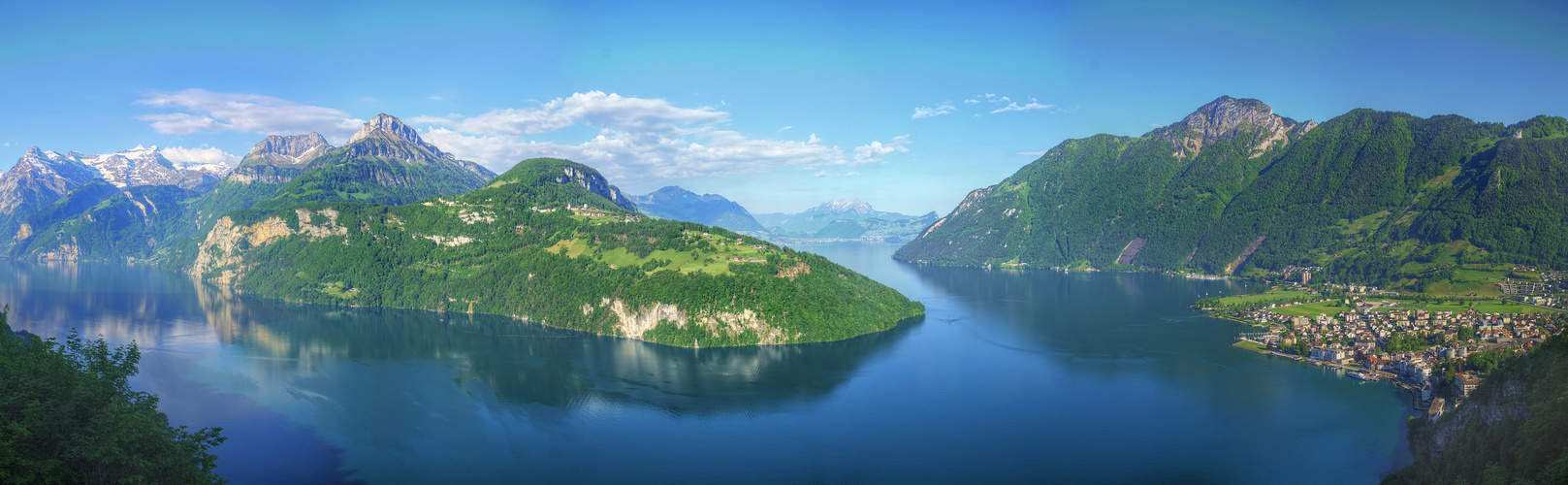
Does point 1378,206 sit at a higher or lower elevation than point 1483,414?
higher

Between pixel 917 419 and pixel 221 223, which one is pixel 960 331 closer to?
pixel 917 419

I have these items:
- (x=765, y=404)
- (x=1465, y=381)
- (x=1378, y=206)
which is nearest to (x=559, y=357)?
(x=765, y=404)

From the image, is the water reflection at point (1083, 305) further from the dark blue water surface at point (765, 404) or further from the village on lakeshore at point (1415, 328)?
the village on lakeshore at point (1415, 328)

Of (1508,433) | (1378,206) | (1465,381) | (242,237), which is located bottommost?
(1465,381)

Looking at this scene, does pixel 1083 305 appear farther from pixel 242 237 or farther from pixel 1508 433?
pixel 242 237

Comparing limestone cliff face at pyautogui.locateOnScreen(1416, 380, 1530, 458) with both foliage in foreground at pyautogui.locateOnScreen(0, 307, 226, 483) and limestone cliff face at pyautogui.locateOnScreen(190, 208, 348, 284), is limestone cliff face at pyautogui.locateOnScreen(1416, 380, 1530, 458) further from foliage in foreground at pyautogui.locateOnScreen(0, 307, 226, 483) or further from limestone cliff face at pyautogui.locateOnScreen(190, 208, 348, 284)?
limestone cliff face at pyautogui.locateOnScreen(190, 208, 348, 284)

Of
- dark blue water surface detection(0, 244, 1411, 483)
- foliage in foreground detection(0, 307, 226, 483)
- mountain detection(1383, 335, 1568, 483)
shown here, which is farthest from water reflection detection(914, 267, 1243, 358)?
foliage in foreground detection(0, 307, 226, 483)

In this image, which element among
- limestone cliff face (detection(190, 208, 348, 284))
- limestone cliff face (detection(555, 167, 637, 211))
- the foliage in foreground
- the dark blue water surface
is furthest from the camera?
limestone cliff face (detection(555, 167, 637, 211))
